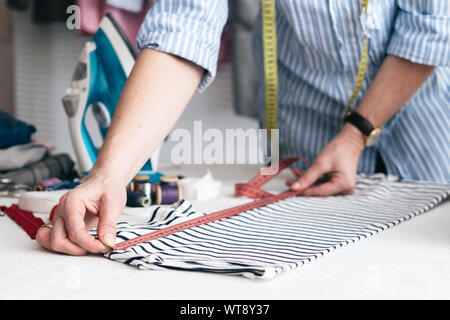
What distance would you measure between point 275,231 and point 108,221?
0.79 ft

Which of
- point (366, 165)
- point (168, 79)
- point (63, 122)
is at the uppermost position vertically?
point (168, 79)

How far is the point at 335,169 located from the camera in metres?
1.10

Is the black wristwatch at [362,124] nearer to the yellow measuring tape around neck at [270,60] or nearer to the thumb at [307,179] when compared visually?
the thumb at [307,179]

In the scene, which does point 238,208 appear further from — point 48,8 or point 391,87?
point 48,8

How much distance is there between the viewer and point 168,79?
0.90 meters

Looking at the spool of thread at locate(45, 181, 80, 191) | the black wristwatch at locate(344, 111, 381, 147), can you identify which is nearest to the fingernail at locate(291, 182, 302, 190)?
the black wristwatch at locate(344, 111, 381, 147)

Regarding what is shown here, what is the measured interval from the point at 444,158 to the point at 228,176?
0.51 m

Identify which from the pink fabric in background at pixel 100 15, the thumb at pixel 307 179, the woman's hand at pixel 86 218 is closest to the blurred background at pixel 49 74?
the pink fabric in background at pixel 100 15

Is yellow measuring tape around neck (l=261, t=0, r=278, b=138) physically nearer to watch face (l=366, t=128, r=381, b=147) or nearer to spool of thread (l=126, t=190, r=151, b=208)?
watch face (l=366, t=128, r=381, b=147)

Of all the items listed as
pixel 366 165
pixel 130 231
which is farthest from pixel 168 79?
pixel 366 165

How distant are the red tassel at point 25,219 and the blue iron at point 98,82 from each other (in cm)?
32

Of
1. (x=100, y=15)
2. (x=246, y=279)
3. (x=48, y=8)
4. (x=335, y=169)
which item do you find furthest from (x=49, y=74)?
(x=246, y=279)

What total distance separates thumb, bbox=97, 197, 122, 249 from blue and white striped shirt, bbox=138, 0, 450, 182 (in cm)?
33
